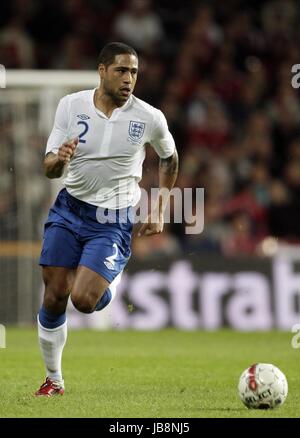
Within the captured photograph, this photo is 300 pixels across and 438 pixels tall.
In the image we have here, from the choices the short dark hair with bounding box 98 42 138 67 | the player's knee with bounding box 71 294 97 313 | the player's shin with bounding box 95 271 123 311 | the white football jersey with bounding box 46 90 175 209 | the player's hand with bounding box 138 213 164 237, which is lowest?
the player's knee with bounding box 71 294 97 313

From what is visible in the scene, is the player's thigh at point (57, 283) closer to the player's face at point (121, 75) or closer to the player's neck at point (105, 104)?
the player's neck at point (105, 104)

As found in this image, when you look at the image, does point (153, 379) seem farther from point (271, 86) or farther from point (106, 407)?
point (271, 86)

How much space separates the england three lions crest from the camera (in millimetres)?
7953

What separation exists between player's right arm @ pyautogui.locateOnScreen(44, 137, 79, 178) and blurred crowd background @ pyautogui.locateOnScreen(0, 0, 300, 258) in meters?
6.67

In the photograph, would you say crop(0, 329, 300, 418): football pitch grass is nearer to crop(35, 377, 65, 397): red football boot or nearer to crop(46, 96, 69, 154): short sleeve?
crop(35, 377, 65, 397): red football boot

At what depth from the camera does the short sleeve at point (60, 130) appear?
7656 mm

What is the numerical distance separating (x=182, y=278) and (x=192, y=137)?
2853 millimetres

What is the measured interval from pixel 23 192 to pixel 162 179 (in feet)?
20.3

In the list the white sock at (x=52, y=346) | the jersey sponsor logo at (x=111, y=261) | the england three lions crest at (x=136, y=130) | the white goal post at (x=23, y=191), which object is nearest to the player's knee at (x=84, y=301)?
the jersey sponsor logo at (x=111, y=261)

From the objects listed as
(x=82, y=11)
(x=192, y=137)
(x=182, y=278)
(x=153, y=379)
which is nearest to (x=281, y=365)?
(x=153, y=379)

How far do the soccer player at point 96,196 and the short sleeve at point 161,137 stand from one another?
0.03ft

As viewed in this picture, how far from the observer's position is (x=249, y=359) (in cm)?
1064

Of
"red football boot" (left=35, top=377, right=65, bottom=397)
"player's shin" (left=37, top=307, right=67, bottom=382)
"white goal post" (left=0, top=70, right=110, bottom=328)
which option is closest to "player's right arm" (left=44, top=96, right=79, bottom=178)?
"player's shin" (left=37, top=307, right=67, bottom=382)

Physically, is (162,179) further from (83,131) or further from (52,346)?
(52,346)
